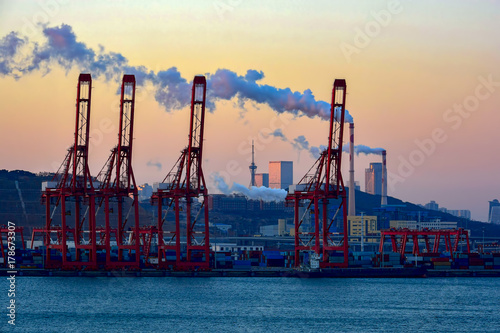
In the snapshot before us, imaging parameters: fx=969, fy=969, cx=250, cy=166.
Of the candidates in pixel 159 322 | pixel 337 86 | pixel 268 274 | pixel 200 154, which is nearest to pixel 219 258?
pixel 268 274

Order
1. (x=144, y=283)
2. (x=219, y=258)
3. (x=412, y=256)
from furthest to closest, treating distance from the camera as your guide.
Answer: (x=412, y=256), (x=219, y=258), (x=144, y=283)

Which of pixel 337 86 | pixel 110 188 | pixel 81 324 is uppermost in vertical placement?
pixel 337 86

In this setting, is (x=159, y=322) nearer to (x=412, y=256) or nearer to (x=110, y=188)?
(x=110, y=188)

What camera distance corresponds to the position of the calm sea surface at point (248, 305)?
78.6 metres

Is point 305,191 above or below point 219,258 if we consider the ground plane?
above

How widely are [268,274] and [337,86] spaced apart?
2540cm

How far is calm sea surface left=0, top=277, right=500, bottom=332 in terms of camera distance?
78.6 meters

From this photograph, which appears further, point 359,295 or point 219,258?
point 219,258

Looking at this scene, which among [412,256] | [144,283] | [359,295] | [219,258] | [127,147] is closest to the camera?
[359,295]

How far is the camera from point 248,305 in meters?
91.8

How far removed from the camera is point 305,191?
121062mm

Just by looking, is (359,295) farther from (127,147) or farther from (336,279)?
(127,147)

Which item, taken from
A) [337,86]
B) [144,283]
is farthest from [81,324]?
[337,86]

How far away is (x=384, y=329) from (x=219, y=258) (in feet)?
184
